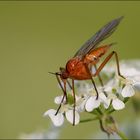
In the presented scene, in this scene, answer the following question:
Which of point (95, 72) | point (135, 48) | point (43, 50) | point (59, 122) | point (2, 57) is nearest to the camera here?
point (59, 122)

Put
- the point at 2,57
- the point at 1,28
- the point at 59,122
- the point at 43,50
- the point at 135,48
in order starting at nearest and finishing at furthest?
the point at 59,122
the point at 135,48
the point at 2,57
the point at 43,50
the point at 1,28

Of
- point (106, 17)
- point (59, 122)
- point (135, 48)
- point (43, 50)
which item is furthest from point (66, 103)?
point (106, 17)

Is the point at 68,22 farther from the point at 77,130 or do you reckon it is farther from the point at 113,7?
the point at 77,130

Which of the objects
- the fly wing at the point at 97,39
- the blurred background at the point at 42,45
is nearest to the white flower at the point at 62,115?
the fly wing at the point at 97,39

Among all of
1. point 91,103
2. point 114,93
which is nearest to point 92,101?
point 91,103

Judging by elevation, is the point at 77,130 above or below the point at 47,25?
below

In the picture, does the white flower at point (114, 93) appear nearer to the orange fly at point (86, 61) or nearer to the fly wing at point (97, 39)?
the orange fly at point (86, 61)

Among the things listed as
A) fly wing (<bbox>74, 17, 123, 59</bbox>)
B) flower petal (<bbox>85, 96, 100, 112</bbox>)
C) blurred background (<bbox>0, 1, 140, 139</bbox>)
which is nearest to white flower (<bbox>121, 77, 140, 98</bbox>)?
flower petal (<bbox>85, 96, 100, 112</bbox>)
